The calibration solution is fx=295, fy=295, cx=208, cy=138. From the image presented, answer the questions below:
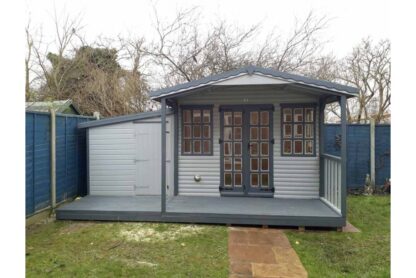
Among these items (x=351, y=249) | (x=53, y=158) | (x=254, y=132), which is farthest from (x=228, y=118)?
(x=53, y=158)

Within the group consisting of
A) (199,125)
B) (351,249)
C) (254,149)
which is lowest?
(351,249)

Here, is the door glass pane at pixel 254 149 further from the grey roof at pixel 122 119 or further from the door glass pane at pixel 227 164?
the grey roof at pixel 122 119

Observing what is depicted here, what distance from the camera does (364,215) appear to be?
5.21m

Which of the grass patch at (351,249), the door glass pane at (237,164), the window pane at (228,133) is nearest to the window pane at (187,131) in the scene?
the window pane at (228,133)

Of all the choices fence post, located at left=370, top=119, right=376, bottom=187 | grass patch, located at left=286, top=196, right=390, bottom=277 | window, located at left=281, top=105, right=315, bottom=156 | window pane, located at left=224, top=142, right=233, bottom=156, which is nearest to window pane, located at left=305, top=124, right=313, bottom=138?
window, located at left=281, top=105, right=315, bottom=156

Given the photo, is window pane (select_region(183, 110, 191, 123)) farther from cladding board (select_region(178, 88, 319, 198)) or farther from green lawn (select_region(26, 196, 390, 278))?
green lawn (select_region(26, 196, 390, 278))

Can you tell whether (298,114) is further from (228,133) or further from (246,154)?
(228,133)

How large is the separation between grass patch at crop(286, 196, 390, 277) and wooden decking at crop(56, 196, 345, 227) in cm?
25

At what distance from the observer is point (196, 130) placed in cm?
602

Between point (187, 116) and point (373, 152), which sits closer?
point (187, 116)

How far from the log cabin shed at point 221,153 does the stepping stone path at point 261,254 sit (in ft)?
2.80

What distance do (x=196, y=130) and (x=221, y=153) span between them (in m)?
0.69

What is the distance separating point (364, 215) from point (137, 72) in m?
9.62
